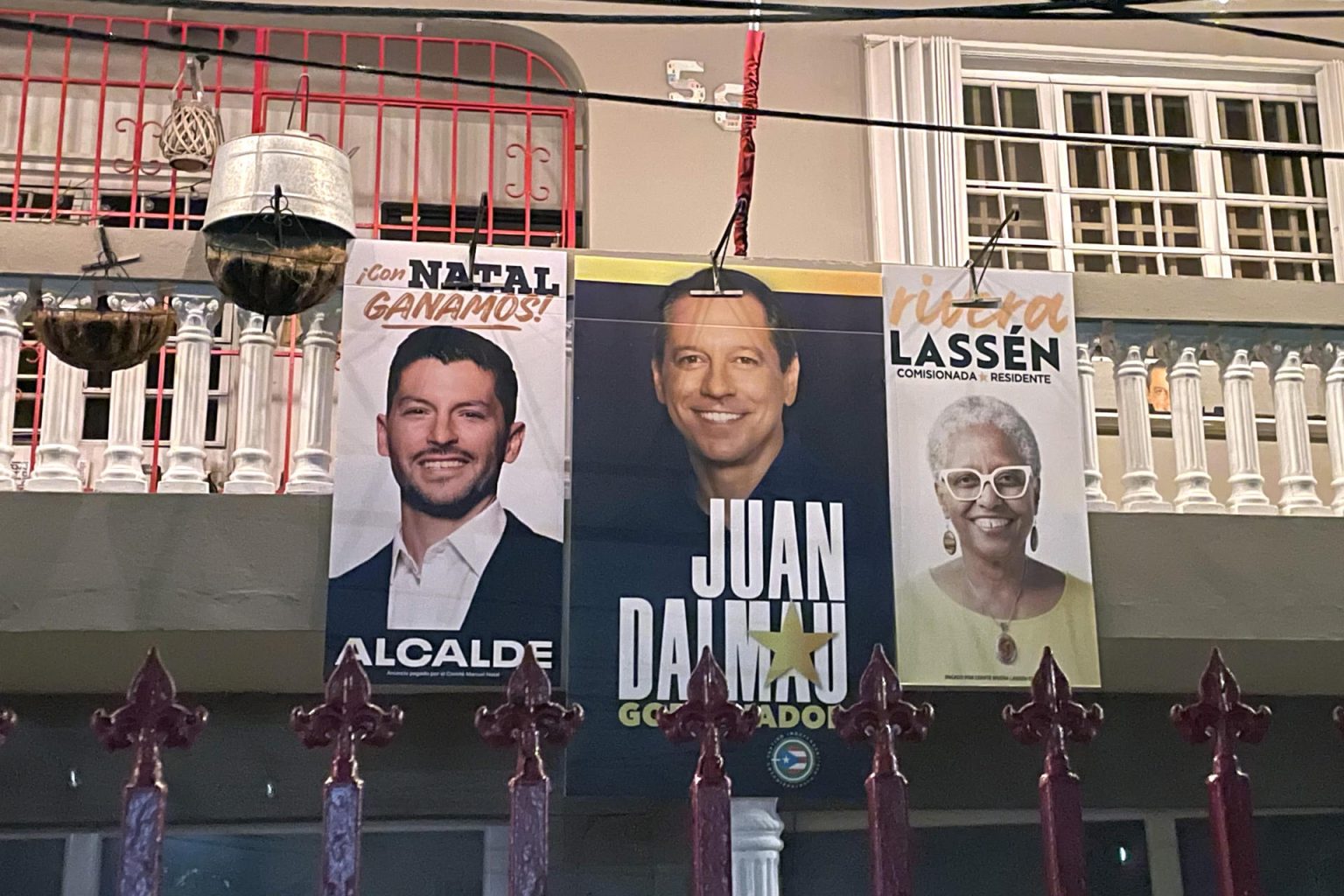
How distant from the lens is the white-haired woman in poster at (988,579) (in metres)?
5.29

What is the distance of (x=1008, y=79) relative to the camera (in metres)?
8.30

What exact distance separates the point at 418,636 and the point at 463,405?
2.47 feet

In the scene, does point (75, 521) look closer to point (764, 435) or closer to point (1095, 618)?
point (764, 435)

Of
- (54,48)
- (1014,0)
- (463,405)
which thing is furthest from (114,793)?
(1014,0)

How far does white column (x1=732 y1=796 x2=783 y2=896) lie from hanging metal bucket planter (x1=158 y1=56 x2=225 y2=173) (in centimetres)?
370

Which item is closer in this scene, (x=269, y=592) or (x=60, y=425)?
(x=269, y=592)

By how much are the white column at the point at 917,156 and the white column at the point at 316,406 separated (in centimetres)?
320

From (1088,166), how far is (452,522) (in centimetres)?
452

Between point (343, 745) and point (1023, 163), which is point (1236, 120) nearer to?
point (1023, 163)

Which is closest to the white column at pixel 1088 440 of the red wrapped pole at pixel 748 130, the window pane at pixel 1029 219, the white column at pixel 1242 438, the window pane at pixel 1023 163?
the white column at pixel 1242 438

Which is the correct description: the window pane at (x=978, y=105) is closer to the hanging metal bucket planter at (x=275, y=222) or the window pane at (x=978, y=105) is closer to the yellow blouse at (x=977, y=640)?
the yellow blouse at (x=977, y=640)

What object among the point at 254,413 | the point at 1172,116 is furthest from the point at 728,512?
the point at 1172,116

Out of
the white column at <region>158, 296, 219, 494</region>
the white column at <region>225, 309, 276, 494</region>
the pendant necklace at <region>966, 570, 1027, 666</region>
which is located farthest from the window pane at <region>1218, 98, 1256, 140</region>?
the white column at <region>158, 296, 219, 494</region>

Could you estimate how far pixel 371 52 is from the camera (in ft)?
28.0
